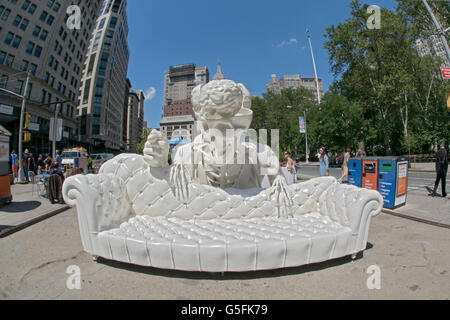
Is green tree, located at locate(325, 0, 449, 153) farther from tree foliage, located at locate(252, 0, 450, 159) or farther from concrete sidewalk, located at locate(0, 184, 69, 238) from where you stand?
concrete sidewalk, located at locate(0, 184, 69, 238)

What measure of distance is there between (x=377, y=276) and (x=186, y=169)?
2369 mm

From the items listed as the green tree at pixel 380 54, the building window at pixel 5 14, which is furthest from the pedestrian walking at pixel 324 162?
the building window at pixel 5 14

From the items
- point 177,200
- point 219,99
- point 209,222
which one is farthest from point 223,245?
point 219,99

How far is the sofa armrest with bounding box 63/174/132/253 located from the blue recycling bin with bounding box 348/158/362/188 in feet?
20.2

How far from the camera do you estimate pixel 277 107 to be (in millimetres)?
26734

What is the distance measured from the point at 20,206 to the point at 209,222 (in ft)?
18.7

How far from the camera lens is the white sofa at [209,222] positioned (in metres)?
2.04

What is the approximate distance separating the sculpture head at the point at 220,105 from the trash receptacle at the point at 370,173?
4498mm

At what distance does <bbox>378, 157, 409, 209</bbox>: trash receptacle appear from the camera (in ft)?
16.6

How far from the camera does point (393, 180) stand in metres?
5.10

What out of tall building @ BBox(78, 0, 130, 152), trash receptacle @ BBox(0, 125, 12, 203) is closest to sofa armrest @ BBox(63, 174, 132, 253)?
trash receptacle @ BBox(0, 125, 12, 203)

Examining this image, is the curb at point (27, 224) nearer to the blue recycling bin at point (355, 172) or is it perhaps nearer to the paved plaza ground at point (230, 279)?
the paved plaza ground at point (230, 279)

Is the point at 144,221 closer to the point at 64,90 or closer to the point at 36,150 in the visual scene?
the point at 36,150
